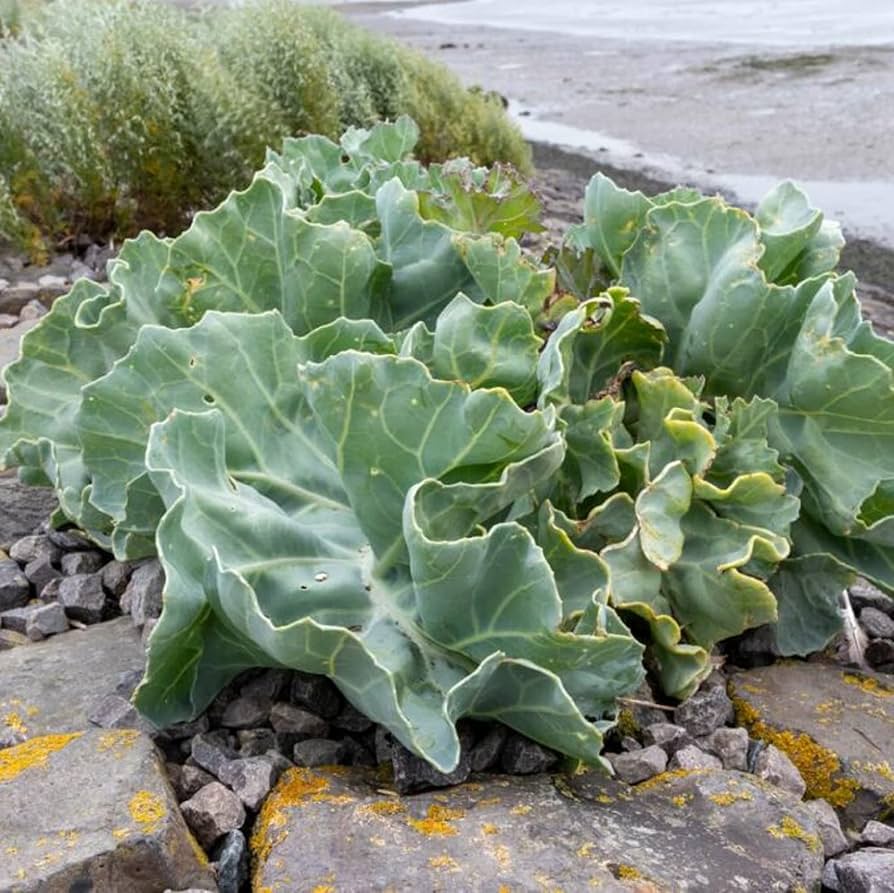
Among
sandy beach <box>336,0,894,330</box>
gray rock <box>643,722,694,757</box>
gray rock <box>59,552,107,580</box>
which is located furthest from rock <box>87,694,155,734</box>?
sandy beach <box>336,0,894,330</box>

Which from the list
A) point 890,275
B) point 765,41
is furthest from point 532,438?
point 765,41

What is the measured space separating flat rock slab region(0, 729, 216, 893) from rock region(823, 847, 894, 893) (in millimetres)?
781

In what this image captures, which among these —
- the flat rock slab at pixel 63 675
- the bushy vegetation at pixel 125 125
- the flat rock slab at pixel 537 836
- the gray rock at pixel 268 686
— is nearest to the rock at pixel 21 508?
the flat rock slab at pixel 63 675

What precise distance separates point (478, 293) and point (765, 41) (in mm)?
12980

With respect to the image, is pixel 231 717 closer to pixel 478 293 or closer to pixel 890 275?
pixel 478 293

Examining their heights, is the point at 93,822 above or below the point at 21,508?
above

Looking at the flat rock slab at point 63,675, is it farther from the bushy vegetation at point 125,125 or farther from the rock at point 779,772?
the bushy vegetation at point 125,125

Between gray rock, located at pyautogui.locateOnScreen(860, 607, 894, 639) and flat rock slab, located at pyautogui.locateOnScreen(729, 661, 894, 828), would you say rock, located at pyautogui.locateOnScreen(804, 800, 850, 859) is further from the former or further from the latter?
gray rock, located at pyautogui.locateOnScreen(860, 607, 894, 639)

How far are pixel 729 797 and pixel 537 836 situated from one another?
294mm

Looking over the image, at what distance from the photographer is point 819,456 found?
2.05 m

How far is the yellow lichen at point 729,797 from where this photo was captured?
1625 mm

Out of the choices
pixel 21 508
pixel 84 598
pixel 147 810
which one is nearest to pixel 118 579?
pixel 84 598

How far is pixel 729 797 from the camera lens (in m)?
1.63

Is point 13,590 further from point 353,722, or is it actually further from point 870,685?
point 870,685
